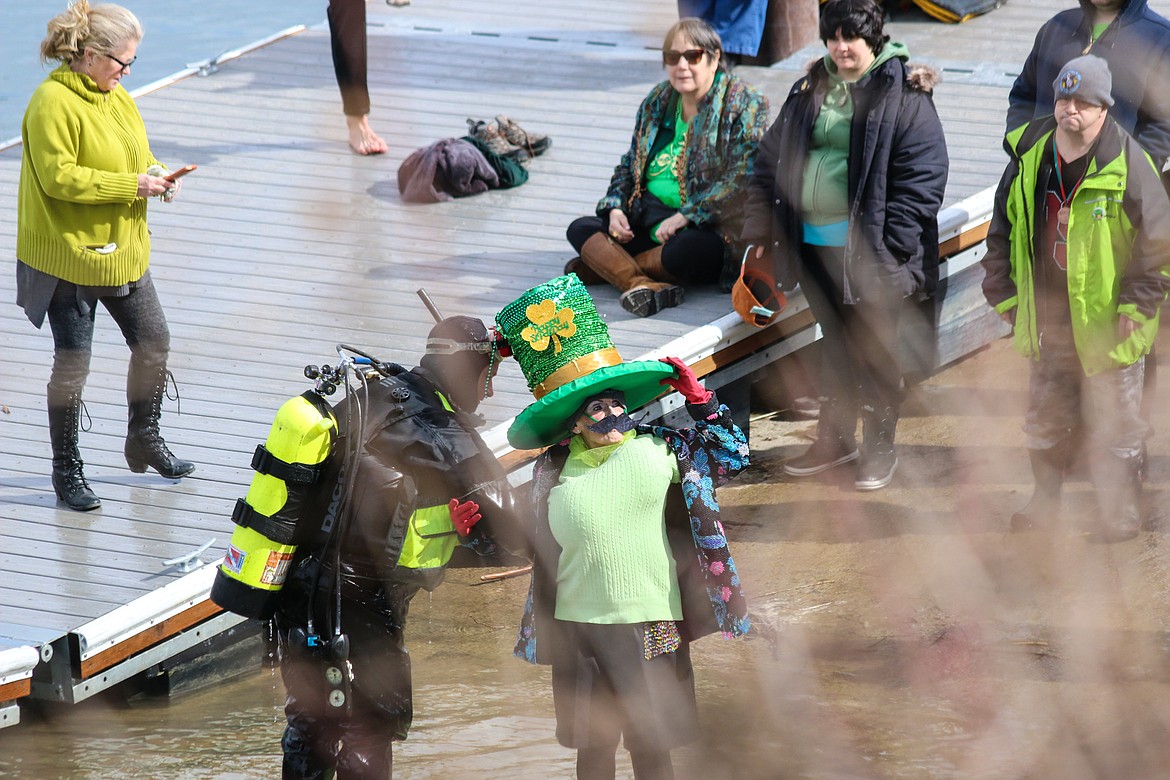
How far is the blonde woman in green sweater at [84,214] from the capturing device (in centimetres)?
424

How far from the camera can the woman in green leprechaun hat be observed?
323 centimetres

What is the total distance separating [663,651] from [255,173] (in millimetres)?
4450

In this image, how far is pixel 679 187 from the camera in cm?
554

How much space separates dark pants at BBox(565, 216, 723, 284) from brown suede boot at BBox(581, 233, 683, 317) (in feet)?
0.16

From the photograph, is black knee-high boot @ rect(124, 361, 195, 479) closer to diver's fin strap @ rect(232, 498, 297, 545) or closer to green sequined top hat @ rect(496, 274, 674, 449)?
diver's fin strap @ rect(232, 498, 297, 545)

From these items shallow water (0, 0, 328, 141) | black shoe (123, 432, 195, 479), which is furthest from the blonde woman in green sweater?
shallow water (0, 0, 328, 141)

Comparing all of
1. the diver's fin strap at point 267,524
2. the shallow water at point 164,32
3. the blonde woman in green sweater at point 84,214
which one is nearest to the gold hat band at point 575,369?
the diver's fin strap at point 267,524

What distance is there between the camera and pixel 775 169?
501 centimetres

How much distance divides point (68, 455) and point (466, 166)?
264 centimetres

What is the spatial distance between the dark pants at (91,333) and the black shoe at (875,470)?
8.05 feet

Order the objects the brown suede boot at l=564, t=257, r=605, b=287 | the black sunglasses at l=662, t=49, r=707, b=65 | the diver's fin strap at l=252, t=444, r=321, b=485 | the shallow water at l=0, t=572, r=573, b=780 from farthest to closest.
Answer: the brown suede boot at l=564, t=257, r=605, b=287 < the black sunglasses at l=662, t=49, r=707, b=65 < the shallow water at l=0, t=572, r=573, b=780 < the diver's fin strap at l=252, t=444, r=321, b=485

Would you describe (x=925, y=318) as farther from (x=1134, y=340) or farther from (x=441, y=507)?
(x=441, y=507)

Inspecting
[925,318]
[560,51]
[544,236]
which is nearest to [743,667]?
[925,318]

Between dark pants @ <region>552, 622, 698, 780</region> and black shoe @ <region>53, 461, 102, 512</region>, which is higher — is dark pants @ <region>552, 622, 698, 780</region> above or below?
above
